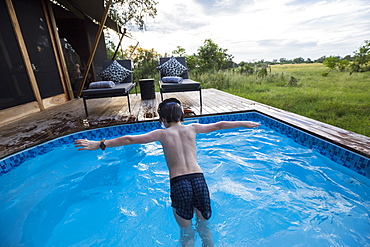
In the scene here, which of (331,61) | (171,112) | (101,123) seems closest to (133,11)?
(101,123)

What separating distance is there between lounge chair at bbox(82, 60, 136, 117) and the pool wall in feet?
3.01

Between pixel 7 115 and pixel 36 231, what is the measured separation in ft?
11.0

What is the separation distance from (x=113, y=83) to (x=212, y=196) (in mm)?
3415

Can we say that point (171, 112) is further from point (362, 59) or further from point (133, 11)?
point (362, 59)

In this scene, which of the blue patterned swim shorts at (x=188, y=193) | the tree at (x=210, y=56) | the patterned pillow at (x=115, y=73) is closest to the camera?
the blue patterned swim shorts at (x=188, y=193)

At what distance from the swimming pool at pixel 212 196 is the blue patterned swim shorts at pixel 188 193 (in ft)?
2.11

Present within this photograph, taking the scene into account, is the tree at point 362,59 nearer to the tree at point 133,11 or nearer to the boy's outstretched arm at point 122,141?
the tree at point 133,11

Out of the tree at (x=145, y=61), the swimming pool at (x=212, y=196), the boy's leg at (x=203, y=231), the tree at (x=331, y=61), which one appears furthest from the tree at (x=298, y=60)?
the boy's leg at (x=203, y=231)

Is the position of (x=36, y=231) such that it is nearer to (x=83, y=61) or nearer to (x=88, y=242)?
(x=88, y=242)

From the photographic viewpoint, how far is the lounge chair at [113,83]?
160 inches

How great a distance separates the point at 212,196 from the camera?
2.29 metres

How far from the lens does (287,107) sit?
15.1 feet

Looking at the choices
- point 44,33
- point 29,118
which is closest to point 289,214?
point 29,118

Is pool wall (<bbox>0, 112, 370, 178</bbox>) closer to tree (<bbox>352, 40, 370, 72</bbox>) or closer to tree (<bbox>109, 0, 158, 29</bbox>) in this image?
tree (<bbox>109, 0, 158, 29</bbox>)
